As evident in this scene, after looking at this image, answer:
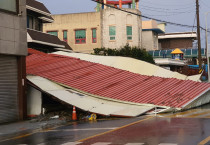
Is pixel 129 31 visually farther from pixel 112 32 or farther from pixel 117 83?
pixel 117 83

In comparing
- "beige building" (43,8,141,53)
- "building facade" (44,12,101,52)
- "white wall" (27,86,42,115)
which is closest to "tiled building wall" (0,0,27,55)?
"white wall" (27,86,42,115)

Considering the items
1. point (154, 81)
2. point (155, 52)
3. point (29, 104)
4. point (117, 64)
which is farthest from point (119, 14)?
point (29, 104)

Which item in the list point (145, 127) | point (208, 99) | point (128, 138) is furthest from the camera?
point (208, 99)

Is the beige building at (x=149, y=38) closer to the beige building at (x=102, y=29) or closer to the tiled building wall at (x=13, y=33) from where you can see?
the beige building at (x=102, y=29)

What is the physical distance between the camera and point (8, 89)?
57.2 feet

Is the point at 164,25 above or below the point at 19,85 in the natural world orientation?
above

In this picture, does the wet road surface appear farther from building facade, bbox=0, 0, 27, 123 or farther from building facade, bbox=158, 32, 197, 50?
building facade, bbox=158, 32, 197, 50

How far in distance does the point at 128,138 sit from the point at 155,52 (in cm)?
6000

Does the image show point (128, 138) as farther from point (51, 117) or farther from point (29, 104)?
point (29, 104)

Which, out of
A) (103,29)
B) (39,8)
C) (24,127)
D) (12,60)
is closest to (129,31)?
(103,29)

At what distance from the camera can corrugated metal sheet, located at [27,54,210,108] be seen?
20562 millimetres

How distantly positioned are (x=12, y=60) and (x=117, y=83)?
7.47 m

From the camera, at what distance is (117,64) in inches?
1142

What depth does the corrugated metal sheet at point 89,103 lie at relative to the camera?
18.3 meters
